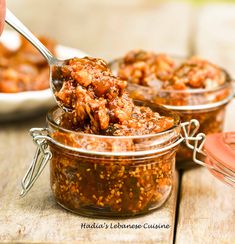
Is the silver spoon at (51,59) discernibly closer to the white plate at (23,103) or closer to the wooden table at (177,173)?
the wooden table at (177,173)

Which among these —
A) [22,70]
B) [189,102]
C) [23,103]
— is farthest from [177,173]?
[22,70]

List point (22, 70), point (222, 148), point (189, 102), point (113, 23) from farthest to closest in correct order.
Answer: point (113, 23)
point (22, 70)
point (189, 102)
point (222, 148)

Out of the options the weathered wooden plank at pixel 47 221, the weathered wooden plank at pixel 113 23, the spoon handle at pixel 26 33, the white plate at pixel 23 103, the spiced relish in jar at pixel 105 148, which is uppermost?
the spoon handle at pixel 26 33

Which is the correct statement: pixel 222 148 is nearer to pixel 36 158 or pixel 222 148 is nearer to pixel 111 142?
pixel 111 142

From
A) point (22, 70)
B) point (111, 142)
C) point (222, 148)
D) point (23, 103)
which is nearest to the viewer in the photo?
point (111, 142)

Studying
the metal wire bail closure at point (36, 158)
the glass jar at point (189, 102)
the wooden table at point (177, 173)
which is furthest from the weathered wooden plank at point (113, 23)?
the metal wire bail closure at point (36, 158)

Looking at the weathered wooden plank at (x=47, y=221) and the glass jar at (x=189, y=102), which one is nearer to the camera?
the weathered wooden plank at (x=47, y=221)

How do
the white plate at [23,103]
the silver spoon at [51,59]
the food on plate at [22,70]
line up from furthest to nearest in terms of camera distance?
1. the food on plate at [22,70]
2. the white plate at [23,103]
3. the silver spoon at [51,59]
